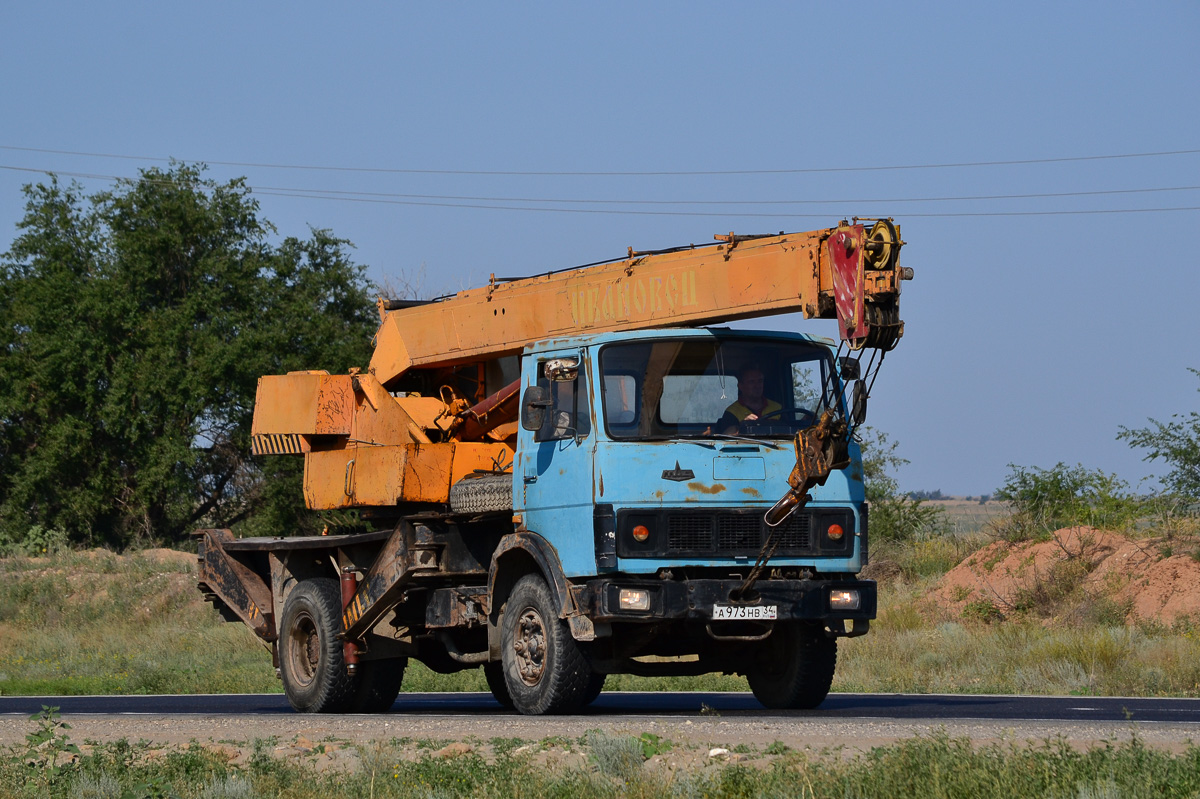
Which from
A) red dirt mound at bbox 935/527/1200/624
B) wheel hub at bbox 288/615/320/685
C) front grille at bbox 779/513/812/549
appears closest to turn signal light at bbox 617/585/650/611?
front grille at bbox 779/513/812/549

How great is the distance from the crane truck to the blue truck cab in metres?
0.02

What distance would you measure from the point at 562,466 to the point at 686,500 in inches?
42.4

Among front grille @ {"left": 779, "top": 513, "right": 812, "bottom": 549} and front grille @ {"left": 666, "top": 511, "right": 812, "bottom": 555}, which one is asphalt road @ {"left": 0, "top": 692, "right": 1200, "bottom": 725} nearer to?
front grille @ {"left": 666, "top": 511, "right": 812, "bottom": 555}

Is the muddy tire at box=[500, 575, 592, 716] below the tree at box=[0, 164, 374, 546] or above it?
below

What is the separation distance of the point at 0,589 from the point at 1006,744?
99.0 ft

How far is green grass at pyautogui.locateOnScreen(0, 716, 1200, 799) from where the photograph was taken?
699cm

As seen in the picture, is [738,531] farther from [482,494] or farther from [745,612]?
[482,494]

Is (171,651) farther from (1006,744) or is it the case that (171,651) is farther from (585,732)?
(1006,744)

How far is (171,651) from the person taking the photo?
2600 cm

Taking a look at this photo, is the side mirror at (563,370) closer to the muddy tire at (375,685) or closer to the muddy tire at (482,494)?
the muddy tire at (482,494)

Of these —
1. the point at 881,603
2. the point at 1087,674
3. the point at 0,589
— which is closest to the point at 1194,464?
the point at 881,603

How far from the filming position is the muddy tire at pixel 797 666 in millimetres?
11852

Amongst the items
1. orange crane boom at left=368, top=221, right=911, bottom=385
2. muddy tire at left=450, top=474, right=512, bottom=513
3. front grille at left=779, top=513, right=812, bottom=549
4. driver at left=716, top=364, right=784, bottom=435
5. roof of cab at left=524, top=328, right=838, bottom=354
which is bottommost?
front grille at left=779, top=513, right=812, bottom=549

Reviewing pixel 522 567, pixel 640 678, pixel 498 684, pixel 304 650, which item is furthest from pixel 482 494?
pixel 640 678
